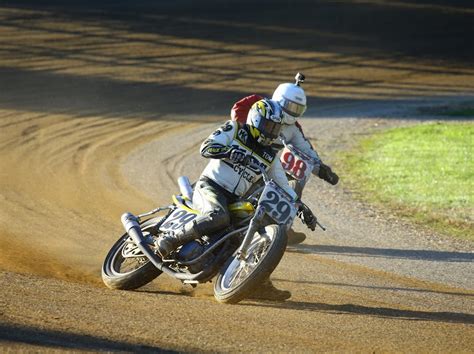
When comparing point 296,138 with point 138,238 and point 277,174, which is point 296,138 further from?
point 138,238

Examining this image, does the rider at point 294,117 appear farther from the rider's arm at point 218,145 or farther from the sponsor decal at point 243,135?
the rider's arm at point 218,145

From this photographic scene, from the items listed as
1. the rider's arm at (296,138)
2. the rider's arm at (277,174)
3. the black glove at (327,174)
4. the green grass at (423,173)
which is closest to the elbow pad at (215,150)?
the rider's arm at (277,174)

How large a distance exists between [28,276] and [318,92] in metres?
18.0

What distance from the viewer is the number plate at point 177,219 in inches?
360

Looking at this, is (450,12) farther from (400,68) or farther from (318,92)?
(318,92)

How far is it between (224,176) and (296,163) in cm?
237

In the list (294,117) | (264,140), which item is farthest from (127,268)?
(294,117)

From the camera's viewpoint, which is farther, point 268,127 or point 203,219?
point 268,127

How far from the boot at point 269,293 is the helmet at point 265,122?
134cm

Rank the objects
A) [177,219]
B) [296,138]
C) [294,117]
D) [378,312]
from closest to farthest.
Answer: [378,312] < [177,219] < [294,117] < [296,138]

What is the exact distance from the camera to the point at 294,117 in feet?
35.9

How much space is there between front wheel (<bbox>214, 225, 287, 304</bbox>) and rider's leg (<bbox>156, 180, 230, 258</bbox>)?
0.40m

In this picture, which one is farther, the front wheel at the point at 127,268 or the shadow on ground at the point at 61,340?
the front wheel at the point at 127,268

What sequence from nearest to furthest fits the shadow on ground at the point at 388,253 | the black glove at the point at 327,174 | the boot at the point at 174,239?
the boot at the point at 174,239 < the black glove at the point at 327,174 < the shadow on ground at the point at 388,253
